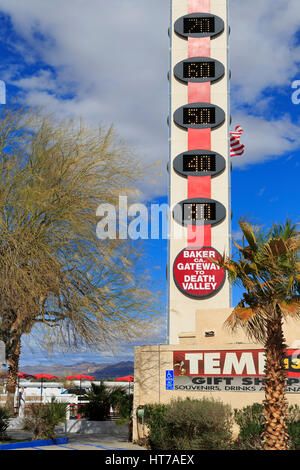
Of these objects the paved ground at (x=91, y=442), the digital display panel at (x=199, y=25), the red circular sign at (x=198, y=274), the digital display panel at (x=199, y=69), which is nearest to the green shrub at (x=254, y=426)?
the paved ground at (x=91, y=442)

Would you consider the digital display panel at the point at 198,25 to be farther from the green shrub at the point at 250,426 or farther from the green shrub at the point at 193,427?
the green shrub at the point at 250,426

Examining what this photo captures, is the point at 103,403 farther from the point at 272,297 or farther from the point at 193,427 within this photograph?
the point at 272,297

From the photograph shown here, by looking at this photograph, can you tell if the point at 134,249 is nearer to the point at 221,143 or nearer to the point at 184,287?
the point at 184,287

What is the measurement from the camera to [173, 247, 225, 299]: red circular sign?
35500 mm

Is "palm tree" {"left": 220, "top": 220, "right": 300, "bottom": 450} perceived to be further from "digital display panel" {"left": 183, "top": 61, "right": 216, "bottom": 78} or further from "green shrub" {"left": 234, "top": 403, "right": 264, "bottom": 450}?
"digital display panel" {"left": 183, "top": 61, "right": 216, "bottom": 78}

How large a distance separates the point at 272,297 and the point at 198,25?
29.7 meters

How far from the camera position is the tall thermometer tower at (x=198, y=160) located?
35562mm

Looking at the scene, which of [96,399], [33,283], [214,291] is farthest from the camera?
[214,291]

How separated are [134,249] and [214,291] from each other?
32.8ft

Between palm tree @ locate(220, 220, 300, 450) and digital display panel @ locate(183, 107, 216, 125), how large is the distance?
2214 cm

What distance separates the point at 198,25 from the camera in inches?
1601

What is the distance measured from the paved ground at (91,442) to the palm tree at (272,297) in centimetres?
822
